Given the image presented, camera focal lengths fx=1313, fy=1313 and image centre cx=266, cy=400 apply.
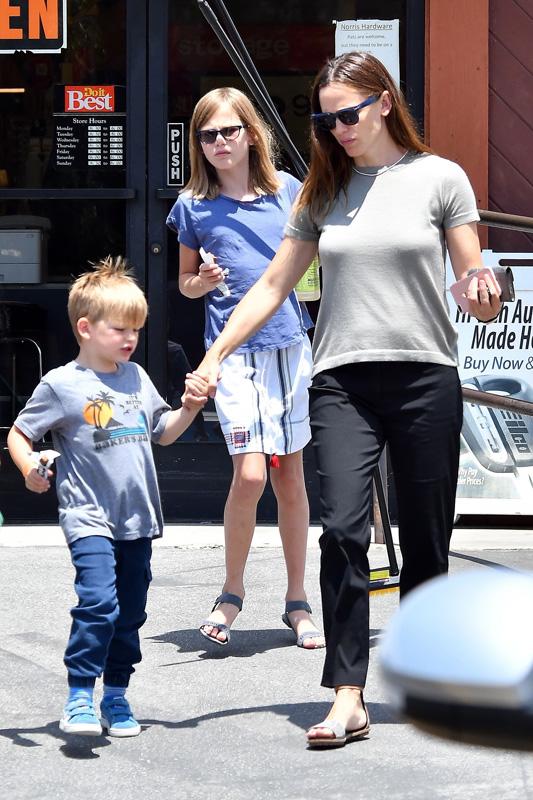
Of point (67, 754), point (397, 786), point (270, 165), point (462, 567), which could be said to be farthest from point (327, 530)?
point (462, 567)

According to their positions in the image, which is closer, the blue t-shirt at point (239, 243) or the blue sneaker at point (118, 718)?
the blue sneaker at point (118, 718)

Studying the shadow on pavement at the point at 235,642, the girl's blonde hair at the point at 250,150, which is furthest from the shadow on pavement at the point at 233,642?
the girl's blonde hair at the point at 250,150

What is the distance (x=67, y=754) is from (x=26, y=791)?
0.30 m

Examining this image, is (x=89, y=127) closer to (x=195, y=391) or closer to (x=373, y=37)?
(x=373, y=37)

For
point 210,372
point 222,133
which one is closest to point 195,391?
point 210,372

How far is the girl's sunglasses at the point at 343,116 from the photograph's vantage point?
3.34 meters

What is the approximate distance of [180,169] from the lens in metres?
6.80

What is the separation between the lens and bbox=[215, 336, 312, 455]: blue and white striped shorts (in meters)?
4.38

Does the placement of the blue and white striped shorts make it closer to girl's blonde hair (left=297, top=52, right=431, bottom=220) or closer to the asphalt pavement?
the asphalt pavement

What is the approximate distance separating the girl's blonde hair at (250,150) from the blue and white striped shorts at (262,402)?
57 cm

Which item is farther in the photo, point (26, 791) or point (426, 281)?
point (426, 281)

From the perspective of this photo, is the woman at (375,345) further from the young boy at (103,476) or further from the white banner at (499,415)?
the white banner at (499,415)

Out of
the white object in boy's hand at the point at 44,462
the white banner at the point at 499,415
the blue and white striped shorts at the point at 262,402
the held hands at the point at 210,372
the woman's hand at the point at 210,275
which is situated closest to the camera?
the white object in boy's hand at the point at 44,462

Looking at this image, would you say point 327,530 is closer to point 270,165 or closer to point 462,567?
point 270,165
